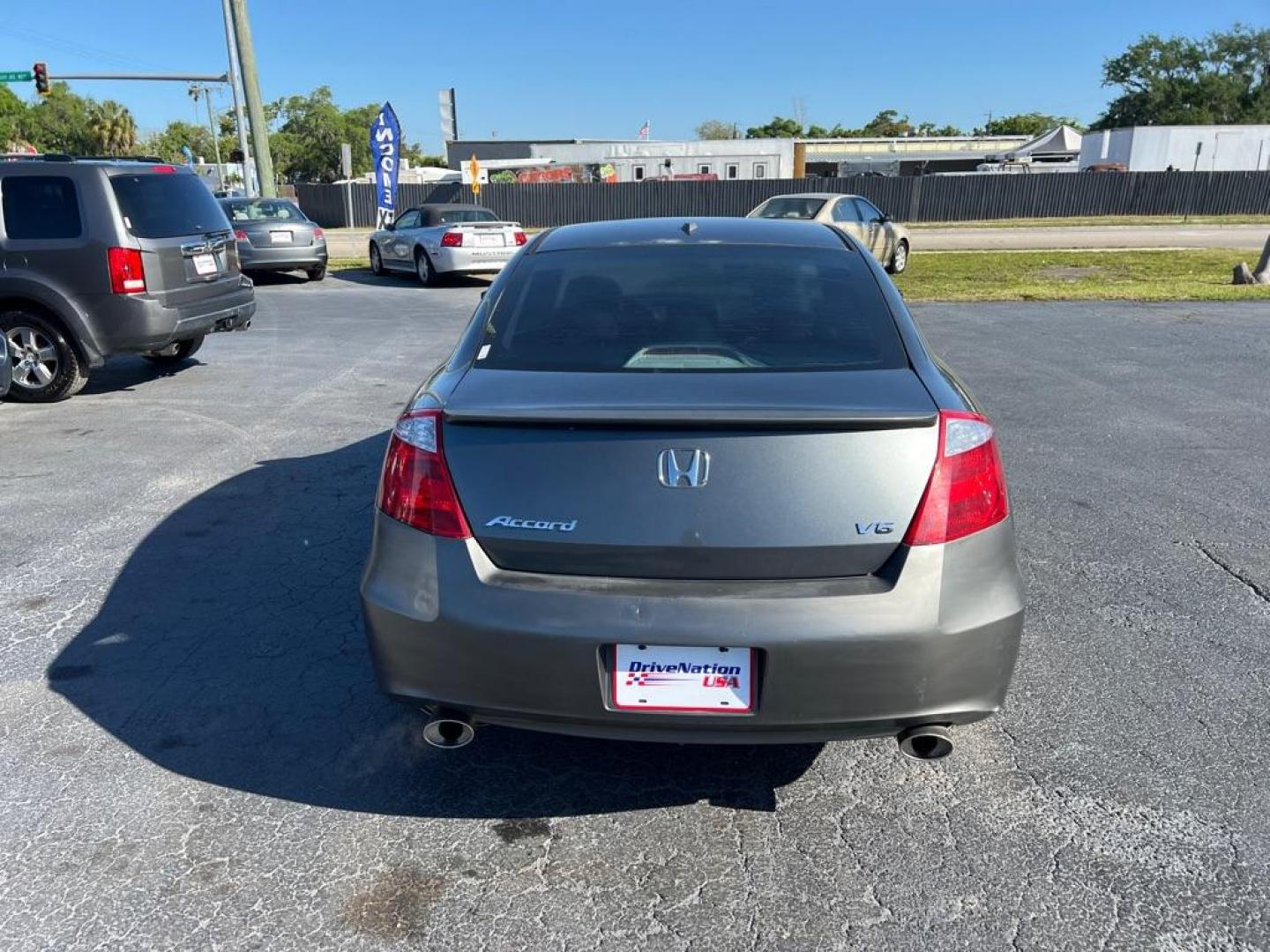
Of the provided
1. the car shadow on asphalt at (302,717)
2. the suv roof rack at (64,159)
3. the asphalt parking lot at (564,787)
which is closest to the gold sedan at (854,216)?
the suv roof rack at (64,159)

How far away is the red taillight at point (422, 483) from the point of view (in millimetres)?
2436

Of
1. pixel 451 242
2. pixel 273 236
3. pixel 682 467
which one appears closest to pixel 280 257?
pixel 273 236

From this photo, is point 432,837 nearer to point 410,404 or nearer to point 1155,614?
point 410,404

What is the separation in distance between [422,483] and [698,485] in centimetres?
74

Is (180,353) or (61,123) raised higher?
(61,123)

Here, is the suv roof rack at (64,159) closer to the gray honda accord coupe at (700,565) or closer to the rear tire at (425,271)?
the gray honda accord coupe at (700,565)

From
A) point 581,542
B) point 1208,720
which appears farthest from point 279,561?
point 1208,720

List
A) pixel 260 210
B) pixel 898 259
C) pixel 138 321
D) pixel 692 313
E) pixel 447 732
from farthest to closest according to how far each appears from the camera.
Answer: pixel 898 259 < pixel 260 210 < pixel 138 321 < pixel 692 313 < pixel 447 732

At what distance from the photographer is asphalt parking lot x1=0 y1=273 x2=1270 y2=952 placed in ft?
7.53

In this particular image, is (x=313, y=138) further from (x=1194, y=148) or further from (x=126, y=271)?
(x=126, y=271)

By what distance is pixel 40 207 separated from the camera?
291 inches

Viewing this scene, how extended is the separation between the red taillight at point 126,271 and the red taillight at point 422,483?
605cm

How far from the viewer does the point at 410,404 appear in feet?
8.84

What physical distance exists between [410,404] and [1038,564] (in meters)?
3.06
